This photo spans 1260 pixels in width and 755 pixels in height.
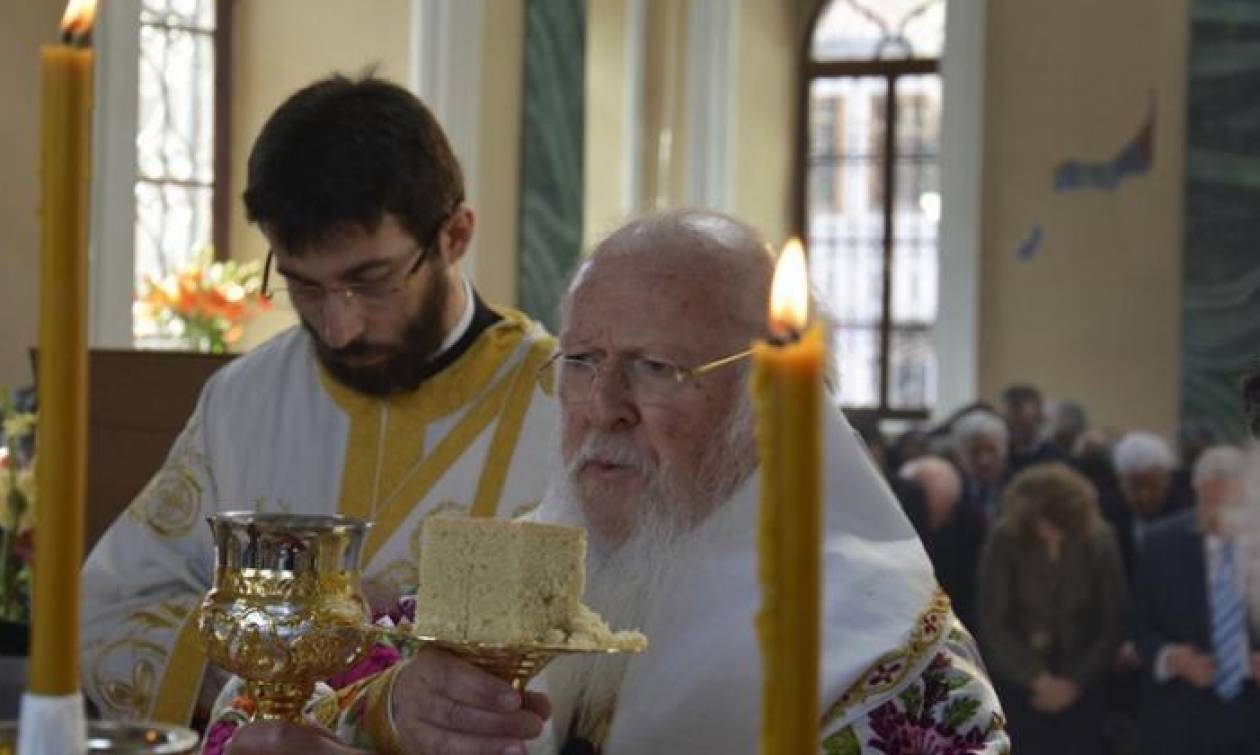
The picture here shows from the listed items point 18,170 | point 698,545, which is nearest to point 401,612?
point 698,545

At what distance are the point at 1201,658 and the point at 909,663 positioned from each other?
17.5 ft

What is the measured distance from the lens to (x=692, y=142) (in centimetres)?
1538

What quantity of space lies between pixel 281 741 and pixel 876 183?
15.3 meters

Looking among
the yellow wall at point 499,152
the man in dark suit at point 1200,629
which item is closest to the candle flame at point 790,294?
the man in dark suit at point 1200,629

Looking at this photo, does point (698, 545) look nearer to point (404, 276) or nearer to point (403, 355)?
point (404, 276)

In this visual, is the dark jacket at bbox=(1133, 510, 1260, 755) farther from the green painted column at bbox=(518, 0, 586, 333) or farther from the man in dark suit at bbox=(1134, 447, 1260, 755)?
the green painted column at bbox=(518, 0, 586, 333)

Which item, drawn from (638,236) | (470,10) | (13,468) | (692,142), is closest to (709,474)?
(638,236)

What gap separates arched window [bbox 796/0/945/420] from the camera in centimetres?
1691

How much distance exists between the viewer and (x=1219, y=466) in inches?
314

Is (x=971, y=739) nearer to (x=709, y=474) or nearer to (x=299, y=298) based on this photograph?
(x=709, y=474)

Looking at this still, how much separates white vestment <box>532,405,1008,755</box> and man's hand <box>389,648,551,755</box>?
380 millimetres

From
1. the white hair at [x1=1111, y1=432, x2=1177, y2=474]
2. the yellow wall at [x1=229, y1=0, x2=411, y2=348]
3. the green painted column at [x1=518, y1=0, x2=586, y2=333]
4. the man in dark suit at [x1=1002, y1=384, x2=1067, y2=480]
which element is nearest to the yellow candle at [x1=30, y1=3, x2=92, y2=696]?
the man in dark suit at [x1=1002, y1=384, x2=1067, y2=480]

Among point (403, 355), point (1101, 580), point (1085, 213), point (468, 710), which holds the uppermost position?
point (1085, 213)

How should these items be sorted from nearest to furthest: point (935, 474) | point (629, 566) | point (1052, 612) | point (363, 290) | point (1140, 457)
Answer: point (629, 566)
point (363, 290)
point (1052, 612)
point (935, 474)
point (1140, 457)
